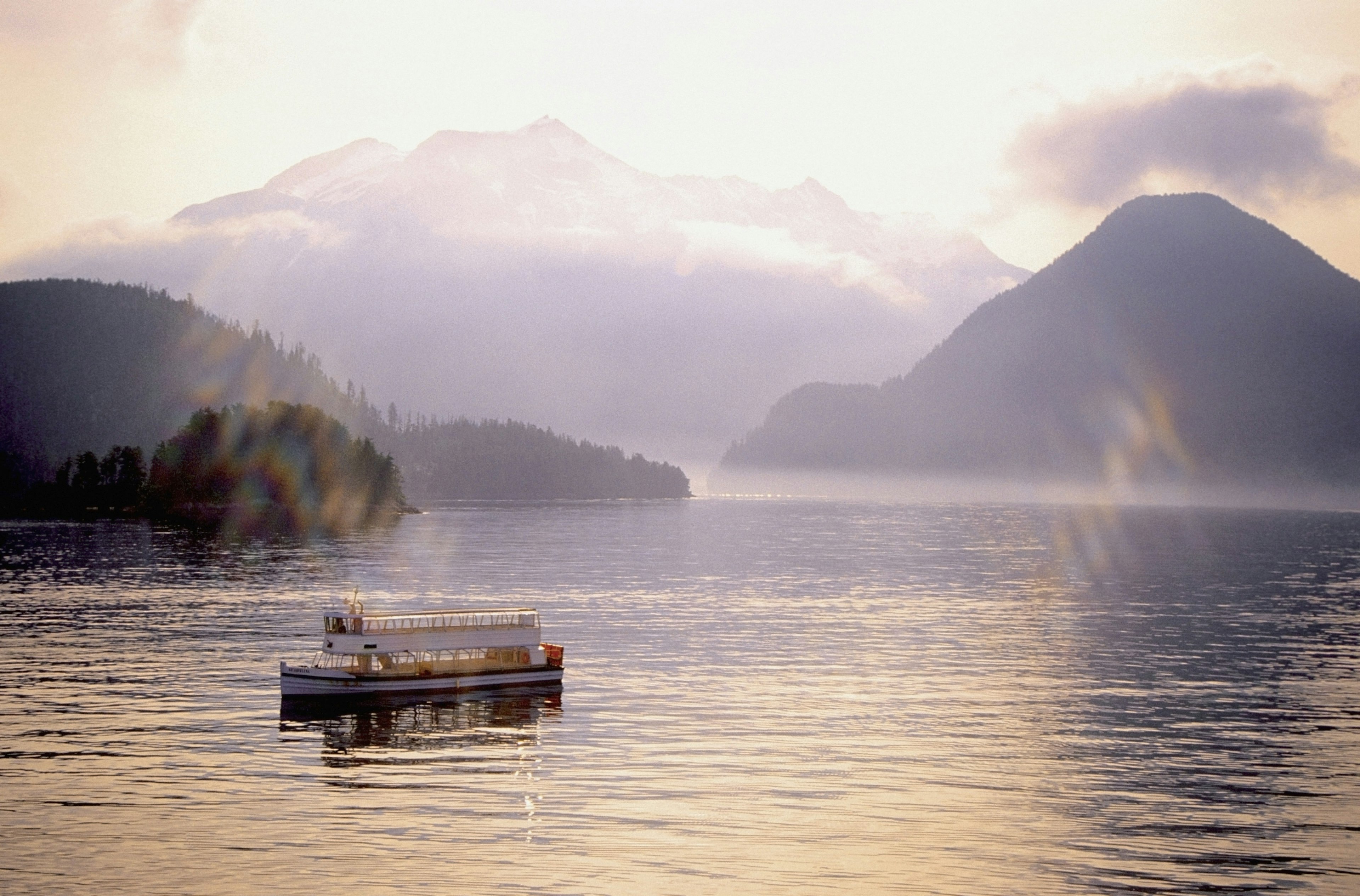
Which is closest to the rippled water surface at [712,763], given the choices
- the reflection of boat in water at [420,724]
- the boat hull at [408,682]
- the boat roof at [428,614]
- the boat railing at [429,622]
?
the reflection of boat in water at [420,724]

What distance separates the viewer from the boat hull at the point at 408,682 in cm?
7344

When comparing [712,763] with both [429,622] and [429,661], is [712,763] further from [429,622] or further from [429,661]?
[429,622]

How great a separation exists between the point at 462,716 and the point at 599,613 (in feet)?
168

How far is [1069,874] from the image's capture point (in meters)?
43.6

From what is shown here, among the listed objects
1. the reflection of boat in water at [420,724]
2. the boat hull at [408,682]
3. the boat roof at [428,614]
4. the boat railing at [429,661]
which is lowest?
the reflection of boat in water at [420,724]

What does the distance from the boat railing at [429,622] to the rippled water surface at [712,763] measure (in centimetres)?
596

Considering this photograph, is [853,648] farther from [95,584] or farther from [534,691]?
[95,584]

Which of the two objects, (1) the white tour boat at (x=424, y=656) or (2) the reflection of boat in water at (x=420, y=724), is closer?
(2) the reflection of boat in water at (x=420, y=724)

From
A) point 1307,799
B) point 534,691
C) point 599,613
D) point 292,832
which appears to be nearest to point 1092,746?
point 1307,799

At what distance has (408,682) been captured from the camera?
76.4 metres

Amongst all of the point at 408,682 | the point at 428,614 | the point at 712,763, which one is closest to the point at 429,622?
the point at 428,614

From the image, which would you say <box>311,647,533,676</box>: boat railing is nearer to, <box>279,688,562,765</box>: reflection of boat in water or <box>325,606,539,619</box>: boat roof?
<box>279,688,562,765</box>: reflection of boat in water

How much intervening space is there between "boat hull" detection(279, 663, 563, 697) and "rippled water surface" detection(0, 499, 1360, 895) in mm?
1627

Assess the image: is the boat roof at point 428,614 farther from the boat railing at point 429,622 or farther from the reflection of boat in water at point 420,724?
the reflection of boat in water at point 420,724
